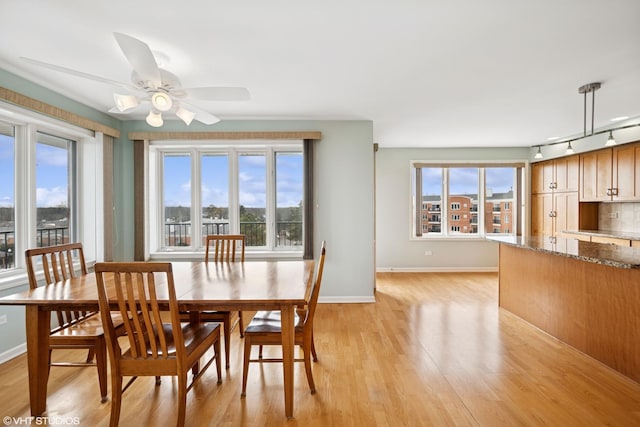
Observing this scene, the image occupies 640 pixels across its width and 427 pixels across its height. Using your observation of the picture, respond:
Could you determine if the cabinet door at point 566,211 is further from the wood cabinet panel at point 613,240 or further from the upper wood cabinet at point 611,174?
the wood cabinet panel at point 613,240

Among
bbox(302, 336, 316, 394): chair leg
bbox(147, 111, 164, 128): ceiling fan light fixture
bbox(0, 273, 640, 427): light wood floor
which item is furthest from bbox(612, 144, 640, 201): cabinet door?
bbox(147, 111, 164, 128): ceiling fan light fixture

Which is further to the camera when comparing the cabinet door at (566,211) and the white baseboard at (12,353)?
the cabinet door at (566,211)

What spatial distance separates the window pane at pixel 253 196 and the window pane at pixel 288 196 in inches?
7.7

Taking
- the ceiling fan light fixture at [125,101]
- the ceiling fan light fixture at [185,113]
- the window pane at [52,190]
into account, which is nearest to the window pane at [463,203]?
the ceiling fan light fixture at [185,113]

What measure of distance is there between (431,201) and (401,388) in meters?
4.54

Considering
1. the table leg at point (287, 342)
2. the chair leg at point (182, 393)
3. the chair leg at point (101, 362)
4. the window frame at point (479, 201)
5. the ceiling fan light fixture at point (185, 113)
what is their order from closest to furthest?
the chair leg at point (182, 393)
the table leg at point (287, 342)
the chair leg at point (101, 362)
the ceiling fan light fixture at point (185, 113)
the window frame at point (479, 201)

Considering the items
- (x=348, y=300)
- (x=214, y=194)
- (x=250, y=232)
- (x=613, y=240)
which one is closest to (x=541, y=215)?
(x=613, y=240)

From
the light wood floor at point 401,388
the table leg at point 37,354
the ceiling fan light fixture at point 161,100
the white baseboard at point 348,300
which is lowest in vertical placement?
the light wood floor at point 401,388

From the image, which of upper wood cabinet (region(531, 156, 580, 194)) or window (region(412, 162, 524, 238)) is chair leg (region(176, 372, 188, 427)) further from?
upper wood cabinet (region(531, 156, 580, 194))

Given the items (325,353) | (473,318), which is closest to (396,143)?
(473,318)

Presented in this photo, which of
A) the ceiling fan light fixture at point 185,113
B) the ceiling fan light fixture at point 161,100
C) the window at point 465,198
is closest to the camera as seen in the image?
the ceiling fan light fixture at point 161,100

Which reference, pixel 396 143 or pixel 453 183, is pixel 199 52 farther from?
pixel 453 183

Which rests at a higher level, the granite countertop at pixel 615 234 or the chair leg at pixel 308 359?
the granite countertop at pixel 615 234

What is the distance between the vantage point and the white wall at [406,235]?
19.8ft
